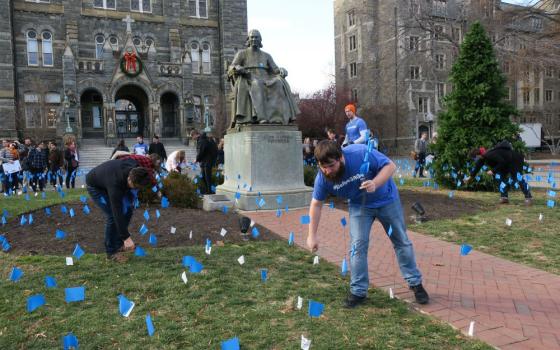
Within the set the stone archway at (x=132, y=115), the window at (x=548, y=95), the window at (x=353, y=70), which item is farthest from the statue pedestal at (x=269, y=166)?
the window at (x=548, y=95)

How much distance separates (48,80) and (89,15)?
653cm

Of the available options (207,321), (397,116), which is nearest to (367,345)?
(207,321)

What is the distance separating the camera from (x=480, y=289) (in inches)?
185

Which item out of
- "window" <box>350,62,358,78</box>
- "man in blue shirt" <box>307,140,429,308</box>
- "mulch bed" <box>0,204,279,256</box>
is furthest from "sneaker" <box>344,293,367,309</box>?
"window" <box>350,62,358,78</box>

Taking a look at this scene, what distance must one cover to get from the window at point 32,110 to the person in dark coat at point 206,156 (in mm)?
27753

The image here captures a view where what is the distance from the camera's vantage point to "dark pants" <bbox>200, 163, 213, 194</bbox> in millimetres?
12373

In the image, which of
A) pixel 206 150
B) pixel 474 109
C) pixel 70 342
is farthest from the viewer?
pixel 474 109

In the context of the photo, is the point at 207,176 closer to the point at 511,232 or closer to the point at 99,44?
the point at 511,232

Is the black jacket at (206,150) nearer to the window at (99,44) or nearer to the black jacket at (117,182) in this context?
the black jacket at (117,182)

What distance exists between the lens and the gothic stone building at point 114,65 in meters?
34.6

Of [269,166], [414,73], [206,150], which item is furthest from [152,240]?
[414,73]

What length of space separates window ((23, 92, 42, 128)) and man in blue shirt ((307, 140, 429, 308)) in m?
36.1

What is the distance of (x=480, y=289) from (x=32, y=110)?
3802cm

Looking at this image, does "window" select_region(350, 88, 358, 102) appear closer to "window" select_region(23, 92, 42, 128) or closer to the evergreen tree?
"window" select_region(23, 92, 42, 128)
